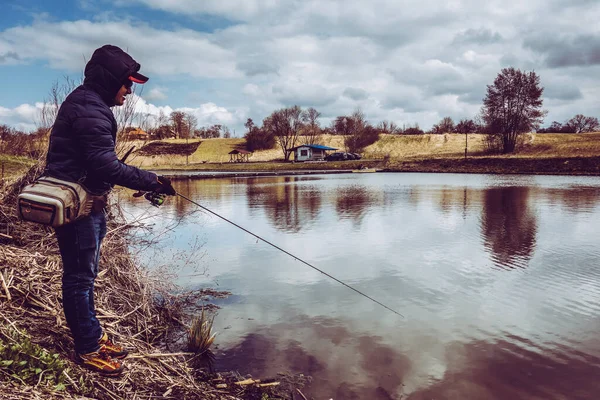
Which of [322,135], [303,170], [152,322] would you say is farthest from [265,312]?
[322,135]

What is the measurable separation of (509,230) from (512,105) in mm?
56750

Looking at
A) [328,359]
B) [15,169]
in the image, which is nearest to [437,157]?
[15,169]

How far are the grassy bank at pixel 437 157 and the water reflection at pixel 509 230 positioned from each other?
10.4m

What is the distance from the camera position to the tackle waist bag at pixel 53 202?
3049mm

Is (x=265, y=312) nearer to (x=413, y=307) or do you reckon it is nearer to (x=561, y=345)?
(x=413, y=307)

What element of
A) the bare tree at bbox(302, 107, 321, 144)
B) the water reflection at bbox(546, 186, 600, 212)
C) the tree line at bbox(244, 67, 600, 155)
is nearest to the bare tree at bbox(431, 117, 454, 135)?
the tree line at bbox(244, 67, 600, 155)

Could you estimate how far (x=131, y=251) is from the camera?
22.2 ft

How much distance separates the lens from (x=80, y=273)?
130 inches

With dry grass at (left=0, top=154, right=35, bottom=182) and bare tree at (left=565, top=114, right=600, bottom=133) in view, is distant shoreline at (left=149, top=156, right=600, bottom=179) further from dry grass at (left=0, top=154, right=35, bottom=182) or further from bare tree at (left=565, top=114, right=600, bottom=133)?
bare tree at (left=565, top=114, right=600, bottom=133)

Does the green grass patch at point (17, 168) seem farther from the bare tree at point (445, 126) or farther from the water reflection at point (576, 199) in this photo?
the bare tree at point (445, 126)

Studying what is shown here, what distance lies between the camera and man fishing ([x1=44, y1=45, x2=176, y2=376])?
320cm

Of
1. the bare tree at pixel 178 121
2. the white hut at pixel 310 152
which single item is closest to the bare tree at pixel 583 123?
the white hut at pixel 310 152

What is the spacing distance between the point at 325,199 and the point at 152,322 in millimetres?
16867

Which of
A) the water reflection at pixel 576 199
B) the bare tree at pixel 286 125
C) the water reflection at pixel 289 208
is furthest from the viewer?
the bare tree at pixel 286 125
